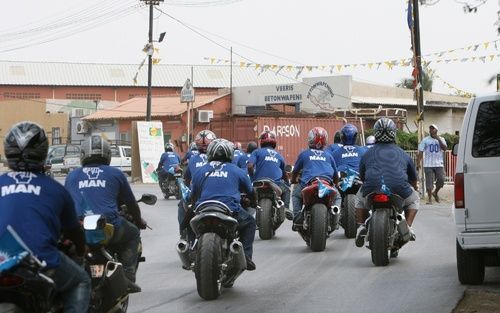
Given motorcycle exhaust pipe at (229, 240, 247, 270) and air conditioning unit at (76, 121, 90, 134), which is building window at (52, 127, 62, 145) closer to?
air conditioning unit at (76, 121, 90, 134)

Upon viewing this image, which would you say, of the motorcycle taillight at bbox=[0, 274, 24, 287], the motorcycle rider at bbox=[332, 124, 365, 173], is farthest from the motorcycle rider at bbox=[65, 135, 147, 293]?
the motorcycle rider at bbox=[332, 124, 365, 173]

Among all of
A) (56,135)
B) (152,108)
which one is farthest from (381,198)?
(56,135)

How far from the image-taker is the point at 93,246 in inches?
282

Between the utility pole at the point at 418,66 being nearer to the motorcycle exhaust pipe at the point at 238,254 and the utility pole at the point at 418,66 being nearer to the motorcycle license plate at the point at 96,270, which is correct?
the motorcycle exhaust pipe at the point at 238,254

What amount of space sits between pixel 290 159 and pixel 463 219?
1393 inches

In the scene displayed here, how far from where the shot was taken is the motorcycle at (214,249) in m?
9.12

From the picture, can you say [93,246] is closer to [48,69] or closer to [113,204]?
[113,204]

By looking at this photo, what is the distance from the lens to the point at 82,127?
5850 cm

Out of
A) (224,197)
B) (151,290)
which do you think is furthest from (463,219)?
(151,290)

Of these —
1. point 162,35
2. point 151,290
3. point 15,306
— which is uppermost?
point 162,35

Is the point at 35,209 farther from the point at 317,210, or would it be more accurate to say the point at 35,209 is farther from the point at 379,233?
the point at 317,210

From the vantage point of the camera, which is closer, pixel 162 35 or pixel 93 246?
pixel 93 246

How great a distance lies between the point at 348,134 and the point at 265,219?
2.13 metres

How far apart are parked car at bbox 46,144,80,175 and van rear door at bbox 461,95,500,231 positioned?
3645 cm
